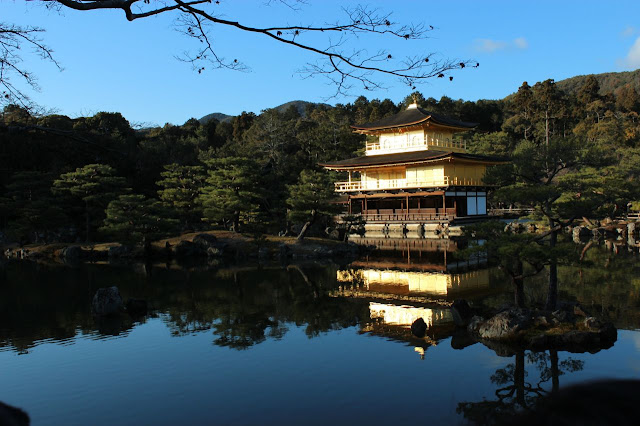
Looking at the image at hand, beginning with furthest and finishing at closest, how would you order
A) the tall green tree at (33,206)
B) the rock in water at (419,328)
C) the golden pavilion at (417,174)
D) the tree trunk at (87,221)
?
the golden pavilion at (417,174) → the tree trunk at (87,221) → the tall green tree at (33,206) → the rock in water at (419,328)

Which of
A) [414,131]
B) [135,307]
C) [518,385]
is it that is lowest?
[518,385]

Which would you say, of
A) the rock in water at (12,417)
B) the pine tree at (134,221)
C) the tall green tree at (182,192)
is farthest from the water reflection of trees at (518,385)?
the tall green tree at (182,192)

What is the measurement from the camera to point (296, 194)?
24000mm

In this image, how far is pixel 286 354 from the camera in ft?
29.5

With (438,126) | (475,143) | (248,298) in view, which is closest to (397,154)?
(438,126)

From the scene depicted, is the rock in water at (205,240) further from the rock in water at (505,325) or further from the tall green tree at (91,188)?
the rock in water at (505,325)

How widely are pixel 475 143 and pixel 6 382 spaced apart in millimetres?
43375

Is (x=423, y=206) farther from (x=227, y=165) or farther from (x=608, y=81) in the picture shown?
(x=608, y=81)

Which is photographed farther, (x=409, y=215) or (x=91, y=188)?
(x=409, y=215)

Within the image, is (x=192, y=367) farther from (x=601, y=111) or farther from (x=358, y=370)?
(x=601, y=111)

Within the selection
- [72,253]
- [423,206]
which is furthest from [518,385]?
[423,206]

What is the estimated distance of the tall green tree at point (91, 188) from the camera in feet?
89.9

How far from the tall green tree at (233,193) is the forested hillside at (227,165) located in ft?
0.22

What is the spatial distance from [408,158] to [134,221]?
1807 cm
